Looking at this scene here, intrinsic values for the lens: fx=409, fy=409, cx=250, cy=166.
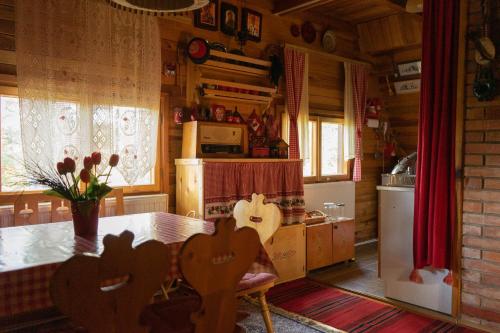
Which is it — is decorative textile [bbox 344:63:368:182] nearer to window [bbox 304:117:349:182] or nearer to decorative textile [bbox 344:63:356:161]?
decorative textile [bbox 344:63:356:161]

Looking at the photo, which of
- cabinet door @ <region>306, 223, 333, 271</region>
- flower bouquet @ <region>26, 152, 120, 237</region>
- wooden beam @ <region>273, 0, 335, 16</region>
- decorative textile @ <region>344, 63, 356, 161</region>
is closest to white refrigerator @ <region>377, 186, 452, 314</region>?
cabinet door @ <region>306, 223, 333, 271</region>

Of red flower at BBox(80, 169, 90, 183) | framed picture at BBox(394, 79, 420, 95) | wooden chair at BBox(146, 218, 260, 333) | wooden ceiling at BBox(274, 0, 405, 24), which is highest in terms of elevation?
wooden ceiling at BBox(274, 0, 405, 24)

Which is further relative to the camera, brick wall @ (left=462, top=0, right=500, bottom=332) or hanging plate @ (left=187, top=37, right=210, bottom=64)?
hanging plate @ (left=187, top=37, right=210, bottom=64)

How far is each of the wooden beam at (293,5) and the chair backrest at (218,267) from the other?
2.88 m

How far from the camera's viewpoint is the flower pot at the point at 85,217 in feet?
6.71

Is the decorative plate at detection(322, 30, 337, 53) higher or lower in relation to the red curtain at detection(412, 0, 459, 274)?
higher

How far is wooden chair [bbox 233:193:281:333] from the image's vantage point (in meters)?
2.17

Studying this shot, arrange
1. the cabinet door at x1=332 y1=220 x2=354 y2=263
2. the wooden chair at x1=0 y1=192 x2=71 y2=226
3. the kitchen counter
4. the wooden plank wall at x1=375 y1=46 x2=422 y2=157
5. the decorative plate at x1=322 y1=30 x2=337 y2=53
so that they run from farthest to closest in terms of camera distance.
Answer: the wooden plank wall at x1=375 y1=46 x2=422 y2=157, the decorative plate at x1=322 y1=30 x2=337 y2=53, the cabinet door at x1=332 y1=220 x2=354 y2=263, the kitchen counter, the wooden chair at x1=0 y1=192 x2=71 y2=226

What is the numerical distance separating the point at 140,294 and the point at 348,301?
2.30 m

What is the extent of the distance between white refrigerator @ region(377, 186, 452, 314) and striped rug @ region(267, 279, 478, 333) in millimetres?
139

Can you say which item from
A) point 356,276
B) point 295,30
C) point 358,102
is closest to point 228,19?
point 295,30

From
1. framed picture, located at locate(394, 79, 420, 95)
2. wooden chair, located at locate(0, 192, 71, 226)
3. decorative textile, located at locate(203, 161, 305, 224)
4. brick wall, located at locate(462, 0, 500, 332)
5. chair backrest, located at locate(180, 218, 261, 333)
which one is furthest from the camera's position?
framed picture, located at locate(394, 79, 420, 95)

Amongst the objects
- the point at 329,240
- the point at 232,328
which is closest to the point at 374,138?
the point at 329,240

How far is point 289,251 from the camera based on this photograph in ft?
12.1
